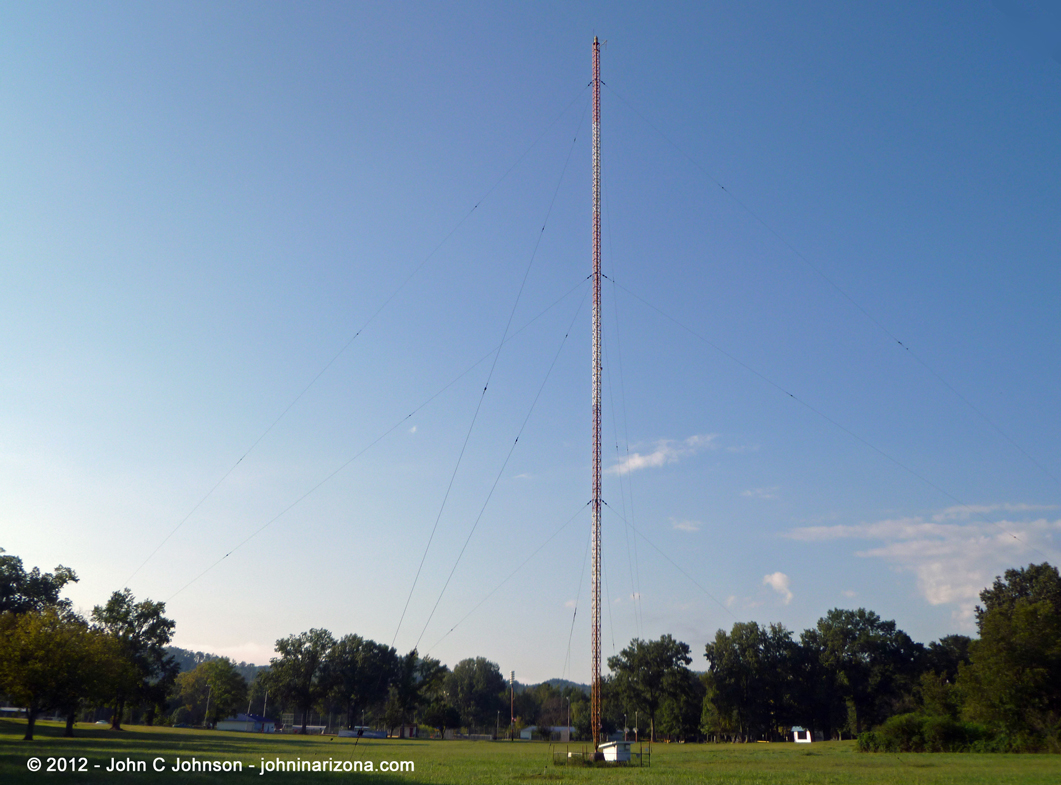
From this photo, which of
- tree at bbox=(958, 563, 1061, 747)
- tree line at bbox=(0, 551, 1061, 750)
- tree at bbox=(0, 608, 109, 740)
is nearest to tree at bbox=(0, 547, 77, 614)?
tree line at bbox=(0, 551, 1061, 750)

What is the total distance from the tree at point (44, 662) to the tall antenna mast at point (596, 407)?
104ft

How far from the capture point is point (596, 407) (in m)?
44.6

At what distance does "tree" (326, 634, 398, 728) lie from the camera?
113 m

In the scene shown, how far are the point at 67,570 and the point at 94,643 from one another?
31.2 metres

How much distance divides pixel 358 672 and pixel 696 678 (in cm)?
5611

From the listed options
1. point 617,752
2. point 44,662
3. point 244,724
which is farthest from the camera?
point 244,724

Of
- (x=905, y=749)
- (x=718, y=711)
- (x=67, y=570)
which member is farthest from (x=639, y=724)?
(x=67, y=570)

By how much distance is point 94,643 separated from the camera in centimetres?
4694

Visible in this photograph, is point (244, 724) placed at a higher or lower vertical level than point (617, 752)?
lower

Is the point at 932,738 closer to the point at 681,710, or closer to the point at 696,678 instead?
the point at 681,710

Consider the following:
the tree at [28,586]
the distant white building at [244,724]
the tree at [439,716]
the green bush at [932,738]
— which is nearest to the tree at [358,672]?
the tree at [439,716]

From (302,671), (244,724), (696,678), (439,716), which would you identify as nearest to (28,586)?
(302,671)

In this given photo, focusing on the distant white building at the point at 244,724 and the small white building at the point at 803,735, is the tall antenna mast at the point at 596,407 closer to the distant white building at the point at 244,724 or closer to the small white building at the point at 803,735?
the small white building at the point at 803,735

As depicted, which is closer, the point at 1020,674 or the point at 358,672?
the point at 1020,674
